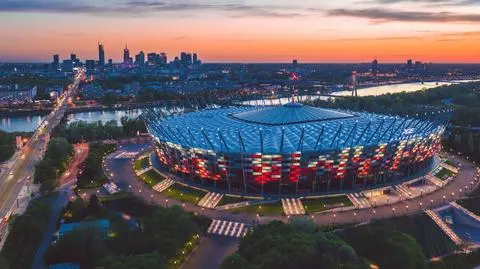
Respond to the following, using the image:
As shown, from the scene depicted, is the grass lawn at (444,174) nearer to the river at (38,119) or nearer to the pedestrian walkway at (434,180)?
the pedestrian walkway at (434,180)

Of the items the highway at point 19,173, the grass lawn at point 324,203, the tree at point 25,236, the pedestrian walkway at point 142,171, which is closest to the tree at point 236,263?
the tree at point 25,236

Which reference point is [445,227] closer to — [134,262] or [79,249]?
[134,262]

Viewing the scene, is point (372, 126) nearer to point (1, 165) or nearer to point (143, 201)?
point (143, 201)

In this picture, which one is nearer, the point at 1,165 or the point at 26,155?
the point at 1,165

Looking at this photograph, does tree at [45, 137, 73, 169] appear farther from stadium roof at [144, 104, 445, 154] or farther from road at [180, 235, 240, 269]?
road at [180, 235, 240, 269]

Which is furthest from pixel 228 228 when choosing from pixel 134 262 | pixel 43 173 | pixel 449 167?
pixel 449 167

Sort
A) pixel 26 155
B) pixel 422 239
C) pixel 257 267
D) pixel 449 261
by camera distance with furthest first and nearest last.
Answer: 1. pixel 26 155
2. pixel 422 239
3. pixel 449 261
4. pixel 257 267

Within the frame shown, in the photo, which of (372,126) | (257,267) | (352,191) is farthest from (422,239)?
(372,126)
